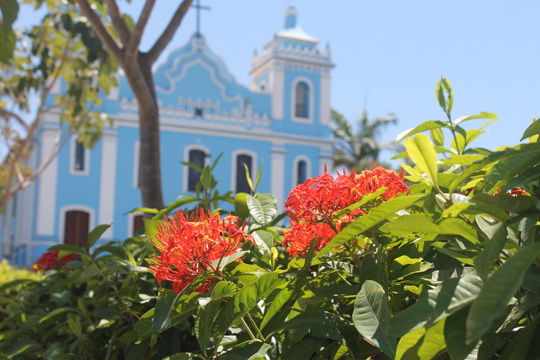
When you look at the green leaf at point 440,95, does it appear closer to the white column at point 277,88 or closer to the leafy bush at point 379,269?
the leafy bush at point 379,269

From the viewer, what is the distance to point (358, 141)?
80.0 ft

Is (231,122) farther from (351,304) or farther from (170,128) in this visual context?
(351,304)

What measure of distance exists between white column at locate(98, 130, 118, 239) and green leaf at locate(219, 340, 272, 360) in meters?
17.0

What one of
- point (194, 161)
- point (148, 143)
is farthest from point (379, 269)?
point (194, 161)

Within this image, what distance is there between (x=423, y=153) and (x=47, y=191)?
17.4 m

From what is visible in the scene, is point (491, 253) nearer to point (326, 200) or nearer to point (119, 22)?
point (326, 200)

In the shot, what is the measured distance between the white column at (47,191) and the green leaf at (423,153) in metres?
17.1

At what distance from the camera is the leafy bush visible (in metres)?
0.65

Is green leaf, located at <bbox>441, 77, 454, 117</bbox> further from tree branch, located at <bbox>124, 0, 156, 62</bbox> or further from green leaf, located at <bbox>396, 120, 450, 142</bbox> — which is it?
tree branch, located at <bbox>124, 0, 156, 62</bbox>

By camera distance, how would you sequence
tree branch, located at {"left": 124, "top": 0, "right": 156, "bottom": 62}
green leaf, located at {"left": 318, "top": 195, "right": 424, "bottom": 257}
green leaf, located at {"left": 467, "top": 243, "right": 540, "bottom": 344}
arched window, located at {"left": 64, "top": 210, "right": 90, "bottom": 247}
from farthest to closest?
arched window, located at {"left": 64, "top": 210, "right": 90, "bottom": 247} → tree branch, located at {"left": 124, "top": 0, "right": 156, "bottom": 62} → green leaf, located at {"left": 318, "top": 195, "right": 424, "bottom": 257} → green leaf, located at {"left": 467, "top": 243, "right": 540, "bottom": 344}

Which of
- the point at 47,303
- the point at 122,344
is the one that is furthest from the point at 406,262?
the point at 47,303

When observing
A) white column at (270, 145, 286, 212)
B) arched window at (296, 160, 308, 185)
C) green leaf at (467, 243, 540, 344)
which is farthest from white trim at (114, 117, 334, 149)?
green leaf at (467, 243, 540, 344)

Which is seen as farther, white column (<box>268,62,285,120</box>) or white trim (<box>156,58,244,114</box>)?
white column (<box>268,62,285,120</box>)

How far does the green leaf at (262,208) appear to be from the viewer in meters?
1.26
